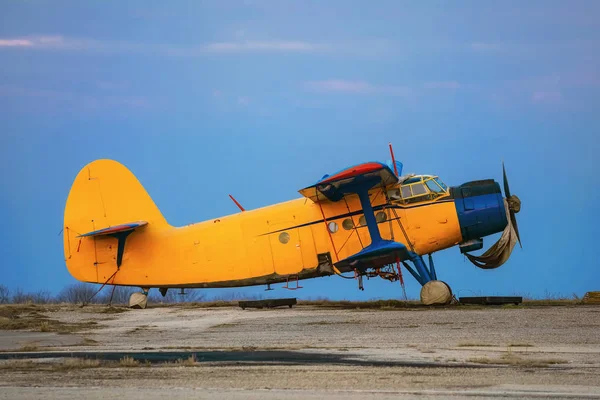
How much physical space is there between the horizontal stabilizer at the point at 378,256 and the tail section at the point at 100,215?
5.93 meters

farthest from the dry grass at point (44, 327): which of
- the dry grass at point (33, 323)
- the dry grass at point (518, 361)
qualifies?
the dry grass at point (518, 361)

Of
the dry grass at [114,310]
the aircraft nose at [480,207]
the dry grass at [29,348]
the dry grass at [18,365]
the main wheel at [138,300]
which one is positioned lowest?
the dry grass at [18,365]

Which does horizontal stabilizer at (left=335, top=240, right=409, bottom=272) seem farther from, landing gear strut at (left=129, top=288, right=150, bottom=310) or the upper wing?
landing gear strut at (left=129, top=288, right=150, bottom=310)

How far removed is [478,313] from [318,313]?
4155 mm

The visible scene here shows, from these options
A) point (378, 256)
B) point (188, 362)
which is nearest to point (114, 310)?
point (378, 256)

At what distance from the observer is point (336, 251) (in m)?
22.1

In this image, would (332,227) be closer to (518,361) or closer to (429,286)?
(429,286)

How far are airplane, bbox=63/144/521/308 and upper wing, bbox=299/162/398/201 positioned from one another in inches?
1.2

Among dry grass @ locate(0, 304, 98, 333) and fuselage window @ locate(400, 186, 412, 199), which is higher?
fuselage window @ locate(400, 186, 412, 199)

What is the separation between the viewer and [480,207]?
21641 mm

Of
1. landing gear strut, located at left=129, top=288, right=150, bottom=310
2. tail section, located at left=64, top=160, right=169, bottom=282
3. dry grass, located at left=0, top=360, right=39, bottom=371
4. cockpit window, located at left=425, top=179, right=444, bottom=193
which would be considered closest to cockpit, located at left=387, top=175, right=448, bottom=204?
cockpit window, located at left=425, top=179, right=444, bottom=193

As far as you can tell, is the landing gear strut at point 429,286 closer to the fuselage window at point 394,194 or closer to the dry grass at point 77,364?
the fuselage window at point 394,194

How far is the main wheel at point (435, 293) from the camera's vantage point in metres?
21.4

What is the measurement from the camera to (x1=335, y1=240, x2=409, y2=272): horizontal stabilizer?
20.9m
